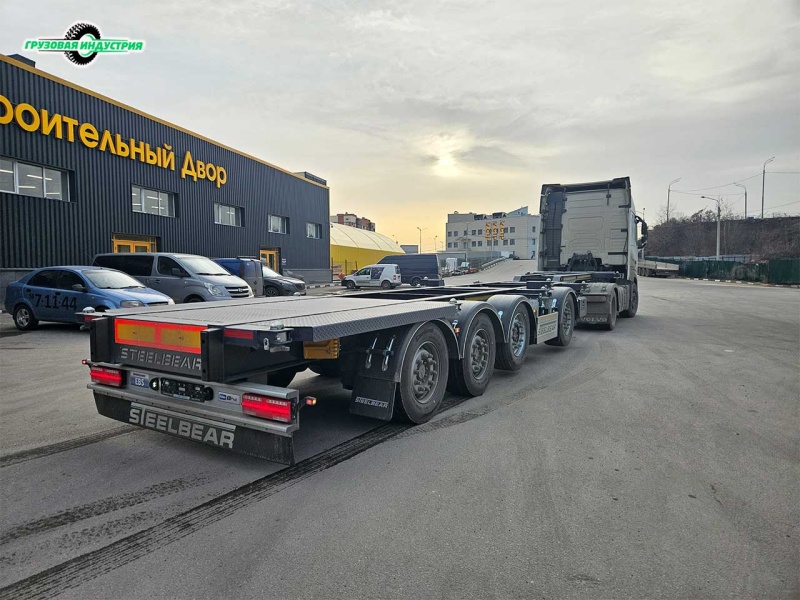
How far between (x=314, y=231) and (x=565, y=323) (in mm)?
29655

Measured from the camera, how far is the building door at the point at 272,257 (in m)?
31.3

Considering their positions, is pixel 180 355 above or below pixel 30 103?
below

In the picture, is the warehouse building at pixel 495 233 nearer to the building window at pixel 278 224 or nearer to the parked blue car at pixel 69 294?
the building window at pixel 278 224

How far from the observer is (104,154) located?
19.5 m

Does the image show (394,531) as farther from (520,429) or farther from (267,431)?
(520,429)

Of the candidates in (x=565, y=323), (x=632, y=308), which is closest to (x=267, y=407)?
(x=565, y=323)

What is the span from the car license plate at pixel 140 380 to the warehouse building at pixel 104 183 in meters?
15.6

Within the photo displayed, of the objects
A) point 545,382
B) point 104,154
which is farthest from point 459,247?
point 545,382

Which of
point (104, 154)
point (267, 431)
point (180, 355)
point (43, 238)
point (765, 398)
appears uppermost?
point (104, 154)

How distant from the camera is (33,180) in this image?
17.1 metres

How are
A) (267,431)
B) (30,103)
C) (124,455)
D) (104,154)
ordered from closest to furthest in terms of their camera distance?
(267,431), (124,455), (30,103), (104,154)

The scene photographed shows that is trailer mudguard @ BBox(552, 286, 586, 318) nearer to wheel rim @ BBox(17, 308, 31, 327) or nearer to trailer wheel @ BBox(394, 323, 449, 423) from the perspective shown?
trailer wheel @ BBox(394, 323, 449, 423)

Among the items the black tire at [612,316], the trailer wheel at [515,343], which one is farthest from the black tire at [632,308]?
the trailer wheel at [515,343]

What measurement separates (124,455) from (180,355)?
3.83 feet
